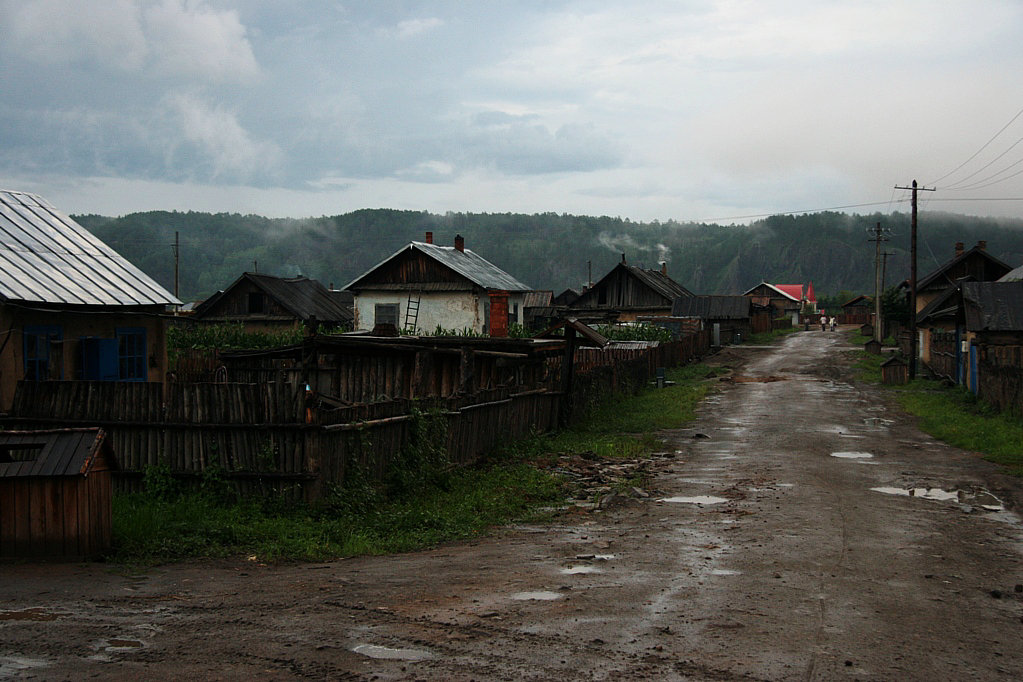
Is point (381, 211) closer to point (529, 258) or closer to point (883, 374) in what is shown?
point (529, 258)

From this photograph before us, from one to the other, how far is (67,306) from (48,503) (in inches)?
295

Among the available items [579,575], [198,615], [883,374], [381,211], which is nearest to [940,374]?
[883,374]

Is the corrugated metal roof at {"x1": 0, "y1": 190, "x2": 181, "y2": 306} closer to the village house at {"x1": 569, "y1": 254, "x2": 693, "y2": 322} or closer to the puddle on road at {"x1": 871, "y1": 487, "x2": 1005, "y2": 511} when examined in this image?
the puddle on road at {"x1": 871, "y1": 487, "x2": 1005, "y2": 511}

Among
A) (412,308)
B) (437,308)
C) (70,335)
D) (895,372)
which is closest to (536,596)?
(70,335)

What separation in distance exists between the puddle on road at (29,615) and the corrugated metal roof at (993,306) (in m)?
26.8

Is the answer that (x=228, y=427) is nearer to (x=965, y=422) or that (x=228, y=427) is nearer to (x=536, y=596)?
(x=536, y=596)

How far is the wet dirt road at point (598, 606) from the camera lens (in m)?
5.84

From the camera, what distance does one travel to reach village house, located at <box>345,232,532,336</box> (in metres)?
43.5

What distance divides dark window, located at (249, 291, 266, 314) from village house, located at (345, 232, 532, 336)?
26.5ft

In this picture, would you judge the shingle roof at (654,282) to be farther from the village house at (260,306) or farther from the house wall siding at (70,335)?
the house wall siding at (70,335)

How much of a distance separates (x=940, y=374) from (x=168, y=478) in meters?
33.4

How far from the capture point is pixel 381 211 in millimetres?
183375

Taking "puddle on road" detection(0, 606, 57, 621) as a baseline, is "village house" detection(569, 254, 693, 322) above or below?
above

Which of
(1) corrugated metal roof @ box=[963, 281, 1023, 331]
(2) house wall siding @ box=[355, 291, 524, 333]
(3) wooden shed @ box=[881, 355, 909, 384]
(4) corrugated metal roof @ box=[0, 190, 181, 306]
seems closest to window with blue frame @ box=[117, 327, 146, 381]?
(4) corrugated metal roof @ box=[0, 190, 181, 306]
